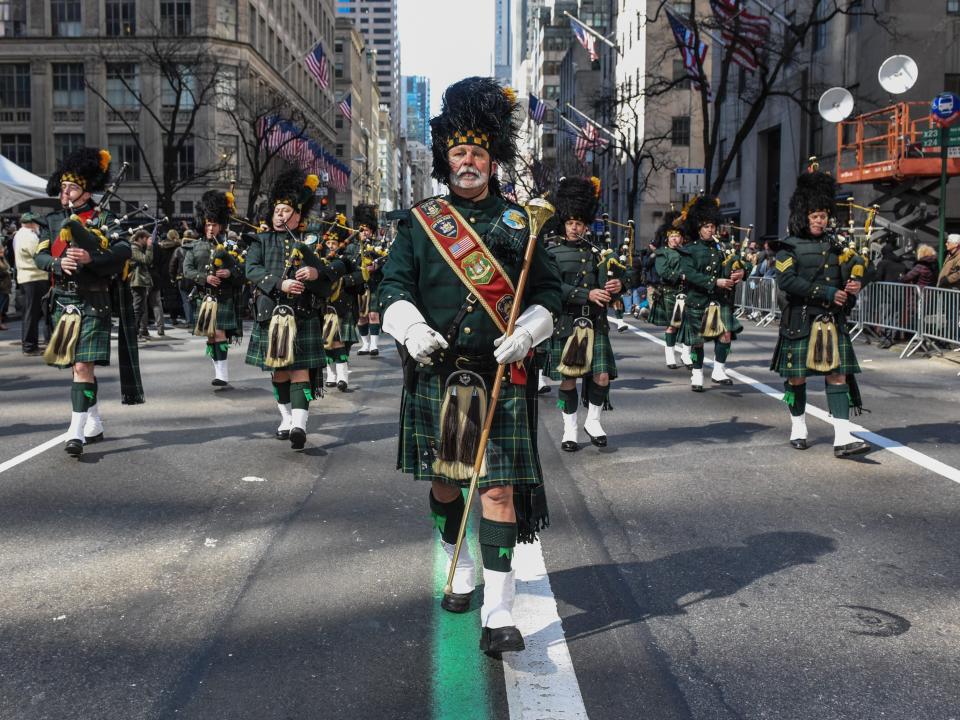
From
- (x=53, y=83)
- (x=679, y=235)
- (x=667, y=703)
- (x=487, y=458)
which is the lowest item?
(x=667, y=703)

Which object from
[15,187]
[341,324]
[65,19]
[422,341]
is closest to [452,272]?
[422,341]

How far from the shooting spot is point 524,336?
4211mm

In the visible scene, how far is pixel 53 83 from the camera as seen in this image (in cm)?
5984

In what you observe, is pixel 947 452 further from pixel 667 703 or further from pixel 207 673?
pixel 207 673

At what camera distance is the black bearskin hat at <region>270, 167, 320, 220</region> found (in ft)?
29.5

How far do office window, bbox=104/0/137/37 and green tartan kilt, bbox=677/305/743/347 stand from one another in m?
52.4

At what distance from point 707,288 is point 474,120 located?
361 inches

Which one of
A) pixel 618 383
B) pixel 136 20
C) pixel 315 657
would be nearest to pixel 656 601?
pixel 315 657

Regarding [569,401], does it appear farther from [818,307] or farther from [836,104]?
[836,104]

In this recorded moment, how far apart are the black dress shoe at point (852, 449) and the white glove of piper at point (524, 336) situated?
4626 mm

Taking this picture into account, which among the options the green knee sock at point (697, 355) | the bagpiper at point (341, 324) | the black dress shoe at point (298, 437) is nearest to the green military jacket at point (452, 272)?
the black dress shoe at point (298, 437)

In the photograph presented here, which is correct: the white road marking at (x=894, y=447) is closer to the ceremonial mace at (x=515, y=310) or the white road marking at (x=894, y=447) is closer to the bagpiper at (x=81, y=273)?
the ceremonial mace at (x=515, y=310)

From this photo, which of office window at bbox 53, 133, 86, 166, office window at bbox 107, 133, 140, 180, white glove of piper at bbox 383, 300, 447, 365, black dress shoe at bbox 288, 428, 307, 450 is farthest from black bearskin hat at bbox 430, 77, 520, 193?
office window at bbox 53, 133, 86, 166

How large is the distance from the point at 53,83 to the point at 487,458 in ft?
203
